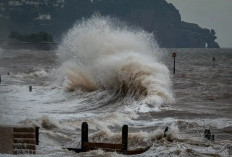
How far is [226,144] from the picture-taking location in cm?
1302

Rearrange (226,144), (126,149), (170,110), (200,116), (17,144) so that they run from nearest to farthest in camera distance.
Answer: (17,144)
(126,149)
(226,144)
(200,116)
(170,110)

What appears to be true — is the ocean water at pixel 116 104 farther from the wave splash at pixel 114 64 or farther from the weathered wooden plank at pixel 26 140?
the weathered wooden plank at pixel 26 140

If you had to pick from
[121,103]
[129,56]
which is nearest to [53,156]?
[121,103]

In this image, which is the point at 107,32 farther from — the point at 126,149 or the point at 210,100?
the point at 126,149

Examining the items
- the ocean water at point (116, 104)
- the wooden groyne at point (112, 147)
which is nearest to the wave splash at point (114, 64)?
the ocean water at point (116, 104)

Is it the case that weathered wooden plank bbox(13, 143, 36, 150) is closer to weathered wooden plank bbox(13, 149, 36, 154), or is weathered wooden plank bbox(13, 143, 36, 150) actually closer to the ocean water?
weathered wooden plank bbox(13, 149, 36, 154)

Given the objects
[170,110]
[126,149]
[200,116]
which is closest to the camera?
[126,149]

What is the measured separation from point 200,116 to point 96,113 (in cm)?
357

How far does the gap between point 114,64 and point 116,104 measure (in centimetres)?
691

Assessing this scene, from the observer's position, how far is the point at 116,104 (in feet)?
75.7

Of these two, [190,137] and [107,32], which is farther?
[107,32]

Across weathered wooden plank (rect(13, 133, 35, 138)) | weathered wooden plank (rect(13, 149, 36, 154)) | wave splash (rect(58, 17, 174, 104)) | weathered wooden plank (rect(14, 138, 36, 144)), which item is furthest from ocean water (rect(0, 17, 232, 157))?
weathered wooden plank (rect(13, 133, 35, 138))

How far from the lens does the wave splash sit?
2539cm

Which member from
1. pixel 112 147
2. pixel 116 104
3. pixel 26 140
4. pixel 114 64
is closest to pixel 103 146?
pixel 112 147
